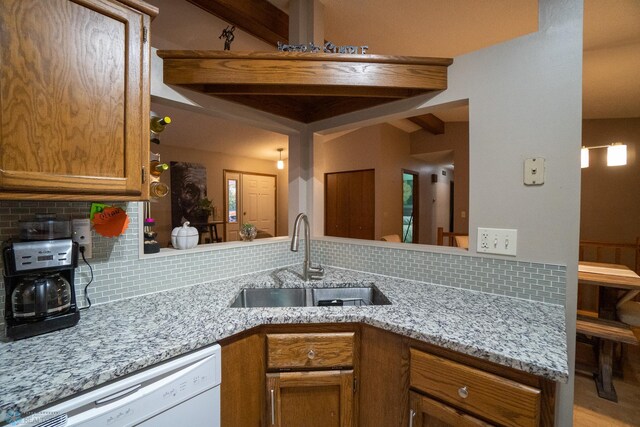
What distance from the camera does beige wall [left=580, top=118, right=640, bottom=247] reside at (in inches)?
147

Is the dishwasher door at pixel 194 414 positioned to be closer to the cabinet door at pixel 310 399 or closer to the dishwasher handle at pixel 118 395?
the dishwasher handle at pixel 118 395

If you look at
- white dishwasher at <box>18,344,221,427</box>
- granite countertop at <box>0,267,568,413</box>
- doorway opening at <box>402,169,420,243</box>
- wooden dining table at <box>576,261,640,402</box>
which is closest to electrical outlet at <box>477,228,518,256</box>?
granite countertop at <box>0,267,568,413</box>

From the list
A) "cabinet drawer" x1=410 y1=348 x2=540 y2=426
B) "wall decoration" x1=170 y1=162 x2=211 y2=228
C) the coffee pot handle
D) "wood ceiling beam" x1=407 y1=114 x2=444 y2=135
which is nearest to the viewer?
"cabinet drawer" x1=410 y1=348 x2=540 y2=426

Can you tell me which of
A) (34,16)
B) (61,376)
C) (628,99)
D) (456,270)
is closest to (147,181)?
(34,16)

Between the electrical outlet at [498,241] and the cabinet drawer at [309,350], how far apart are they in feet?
2.59

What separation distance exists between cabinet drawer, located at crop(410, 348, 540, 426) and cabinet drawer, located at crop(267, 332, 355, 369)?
0.26 m

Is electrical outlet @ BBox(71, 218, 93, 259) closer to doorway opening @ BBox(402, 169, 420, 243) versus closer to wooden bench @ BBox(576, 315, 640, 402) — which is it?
wooden bench @ BBox(576, 315, 640, 402)

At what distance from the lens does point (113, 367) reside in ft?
2.28

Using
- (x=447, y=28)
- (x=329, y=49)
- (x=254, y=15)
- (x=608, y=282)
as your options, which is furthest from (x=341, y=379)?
(x=447, y=28)

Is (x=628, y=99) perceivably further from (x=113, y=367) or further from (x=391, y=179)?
(x=113, y=367)

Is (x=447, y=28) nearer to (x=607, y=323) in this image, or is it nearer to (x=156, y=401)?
(x=607, y=323)

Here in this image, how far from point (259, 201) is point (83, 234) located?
17.0ft

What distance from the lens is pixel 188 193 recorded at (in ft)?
16.3

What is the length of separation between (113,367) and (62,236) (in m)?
0.56
